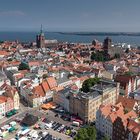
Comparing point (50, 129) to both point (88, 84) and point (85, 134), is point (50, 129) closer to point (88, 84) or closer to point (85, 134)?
point (85, 134)

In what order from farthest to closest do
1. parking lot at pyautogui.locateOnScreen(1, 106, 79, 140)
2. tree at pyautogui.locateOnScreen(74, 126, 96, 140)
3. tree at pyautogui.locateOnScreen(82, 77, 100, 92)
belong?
tree at pyautogui.locateOnScreen(82, 77, 100, 92)
parking lot at pyautogui.locateOnScreen(1, 106, 79, 140)
tree at pyautogui.locateOnScreen(74, 126, 96, 140)

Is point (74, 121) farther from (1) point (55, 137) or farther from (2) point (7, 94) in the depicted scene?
(2) point (7, 94)

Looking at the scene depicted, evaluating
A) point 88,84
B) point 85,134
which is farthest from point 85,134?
point 88,84

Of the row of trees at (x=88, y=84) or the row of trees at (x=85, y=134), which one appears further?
the row of trees at (x=88, y=84)

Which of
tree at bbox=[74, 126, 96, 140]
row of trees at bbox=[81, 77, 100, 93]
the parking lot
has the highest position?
row of trees at bbox=[81, 77, 100, 93]

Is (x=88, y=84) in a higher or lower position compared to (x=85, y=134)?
higher

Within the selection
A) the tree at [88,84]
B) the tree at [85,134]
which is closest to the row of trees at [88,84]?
the tree at [88,84]

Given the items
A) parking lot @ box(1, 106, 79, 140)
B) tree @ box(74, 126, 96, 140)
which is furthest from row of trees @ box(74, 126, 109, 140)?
parking lot @ box(1, 106, 79, 140)

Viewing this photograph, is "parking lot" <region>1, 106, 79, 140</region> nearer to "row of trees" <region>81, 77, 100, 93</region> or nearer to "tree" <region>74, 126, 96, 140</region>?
"tree" <region>74, 126, 96, 140</region>

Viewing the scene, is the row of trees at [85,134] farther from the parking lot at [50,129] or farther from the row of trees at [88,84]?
the row of trees at [88,84]
